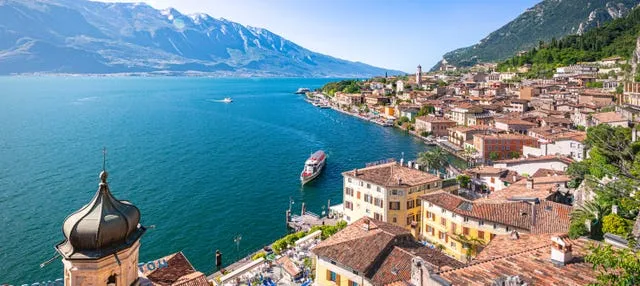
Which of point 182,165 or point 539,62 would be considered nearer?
point 182,165

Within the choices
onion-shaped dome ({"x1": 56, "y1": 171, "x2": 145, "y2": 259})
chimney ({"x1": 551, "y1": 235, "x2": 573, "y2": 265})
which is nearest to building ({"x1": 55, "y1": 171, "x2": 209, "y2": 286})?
onion-shaped dome ({"x1": 56, "y1": 171, "x2": 145, "y2": 259})

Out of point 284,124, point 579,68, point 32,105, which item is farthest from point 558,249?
point 32,105

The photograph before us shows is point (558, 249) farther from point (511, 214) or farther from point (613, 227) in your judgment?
point (511, 214)

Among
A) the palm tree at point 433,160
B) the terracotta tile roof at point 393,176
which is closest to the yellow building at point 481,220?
the terracotta tile roof at point 393,176

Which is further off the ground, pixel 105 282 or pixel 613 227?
pixel 105 282

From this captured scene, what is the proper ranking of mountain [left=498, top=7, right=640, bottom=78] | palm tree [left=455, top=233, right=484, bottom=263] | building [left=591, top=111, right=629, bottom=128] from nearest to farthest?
palm tree [left=455, top=233, right=484, bottom=263]
building [left=591, top=111, right=629, bottom=128]
mountain [left=498, top=7, right=640, bottom=78]

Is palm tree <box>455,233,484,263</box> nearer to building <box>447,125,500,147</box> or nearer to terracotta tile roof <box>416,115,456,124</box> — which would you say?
building <box>447,125,500,147</box>
